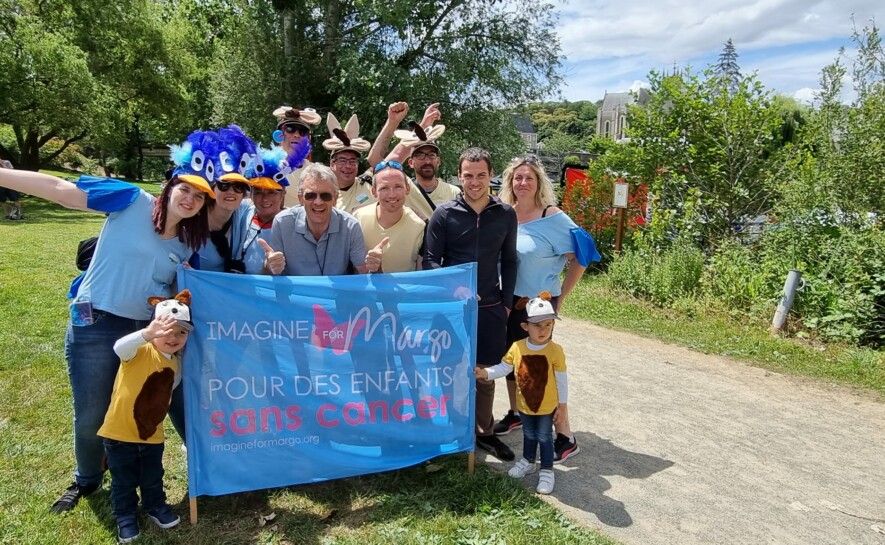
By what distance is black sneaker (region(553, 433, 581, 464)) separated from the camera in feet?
13.5

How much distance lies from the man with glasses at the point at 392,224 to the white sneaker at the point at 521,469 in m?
1.48

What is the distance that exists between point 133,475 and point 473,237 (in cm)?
238

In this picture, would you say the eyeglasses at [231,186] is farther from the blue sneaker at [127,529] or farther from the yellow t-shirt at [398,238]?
the blue sneaker at [127,529]

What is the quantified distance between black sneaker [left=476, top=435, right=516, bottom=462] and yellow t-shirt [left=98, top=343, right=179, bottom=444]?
2.21 meters

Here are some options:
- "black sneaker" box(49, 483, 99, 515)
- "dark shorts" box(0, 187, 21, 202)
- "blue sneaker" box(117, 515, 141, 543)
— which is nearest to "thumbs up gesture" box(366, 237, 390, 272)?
"blue sneaker" box(117, 515, 141, 543)

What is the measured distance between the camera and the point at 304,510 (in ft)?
11.2

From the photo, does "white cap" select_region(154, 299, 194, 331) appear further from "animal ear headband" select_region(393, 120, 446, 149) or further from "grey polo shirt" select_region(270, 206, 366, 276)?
"animal ear headband" select_region(393, 120, 446, 149)

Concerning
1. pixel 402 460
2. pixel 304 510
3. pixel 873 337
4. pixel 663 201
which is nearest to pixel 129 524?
pixel 304 510

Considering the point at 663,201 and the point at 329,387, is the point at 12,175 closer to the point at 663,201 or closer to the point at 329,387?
the point at 329,387

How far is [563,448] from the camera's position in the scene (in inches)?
164

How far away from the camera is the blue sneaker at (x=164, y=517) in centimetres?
312

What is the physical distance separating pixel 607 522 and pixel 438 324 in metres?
1.52

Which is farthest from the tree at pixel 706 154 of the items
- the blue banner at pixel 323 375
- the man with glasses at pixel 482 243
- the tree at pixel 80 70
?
the tree at pixel 80 70

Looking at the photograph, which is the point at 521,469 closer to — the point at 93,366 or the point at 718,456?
the point at 718,456
